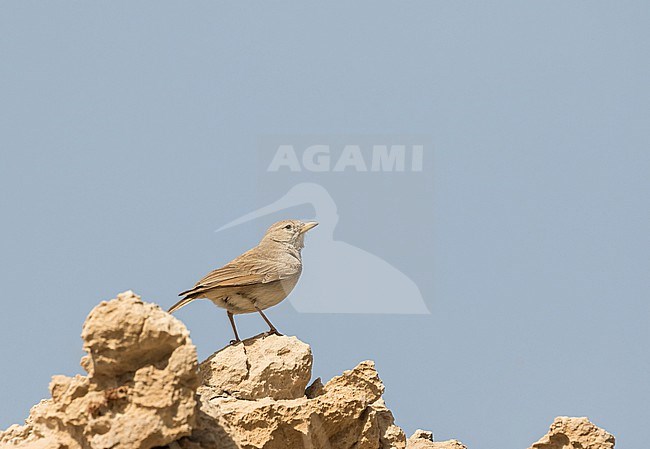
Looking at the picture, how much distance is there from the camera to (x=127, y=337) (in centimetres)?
727

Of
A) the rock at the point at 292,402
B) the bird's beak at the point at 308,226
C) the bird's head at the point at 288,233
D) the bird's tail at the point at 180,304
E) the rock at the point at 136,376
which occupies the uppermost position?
the bird's beak at the point at 308,226

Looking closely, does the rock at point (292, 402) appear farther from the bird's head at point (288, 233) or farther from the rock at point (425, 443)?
the bird's head at point (288, 233)

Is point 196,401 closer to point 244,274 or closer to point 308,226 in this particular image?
point 244,274

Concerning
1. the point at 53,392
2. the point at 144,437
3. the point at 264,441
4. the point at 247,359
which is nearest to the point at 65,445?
the point at 53,392

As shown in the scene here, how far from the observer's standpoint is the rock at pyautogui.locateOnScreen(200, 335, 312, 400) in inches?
449

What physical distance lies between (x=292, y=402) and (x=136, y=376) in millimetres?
3271

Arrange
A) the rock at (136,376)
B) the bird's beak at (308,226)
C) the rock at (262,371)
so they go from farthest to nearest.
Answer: the bird's beak at (308,226)
the rock at (262,371)
the rock at (136,376)

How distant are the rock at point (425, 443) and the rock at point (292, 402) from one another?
64 centimetres

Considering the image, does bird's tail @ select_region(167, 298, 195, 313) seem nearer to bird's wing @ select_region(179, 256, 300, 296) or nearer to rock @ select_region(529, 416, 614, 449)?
bird's wing @ select_region(179, 256, 300, 296)

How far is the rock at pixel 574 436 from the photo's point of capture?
11477mm

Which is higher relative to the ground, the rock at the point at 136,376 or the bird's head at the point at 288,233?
the bird's head at the point at 288,233

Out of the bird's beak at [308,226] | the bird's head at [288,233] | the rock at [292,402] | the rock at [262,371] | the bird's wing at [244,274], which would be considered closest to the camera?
the rock at [292,402]

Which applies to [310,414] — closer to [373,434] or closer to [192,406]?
[373,434]

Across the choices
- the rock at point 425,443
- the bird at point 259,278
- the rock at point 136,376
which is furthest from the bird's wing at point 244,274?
the rock at point 136,376
